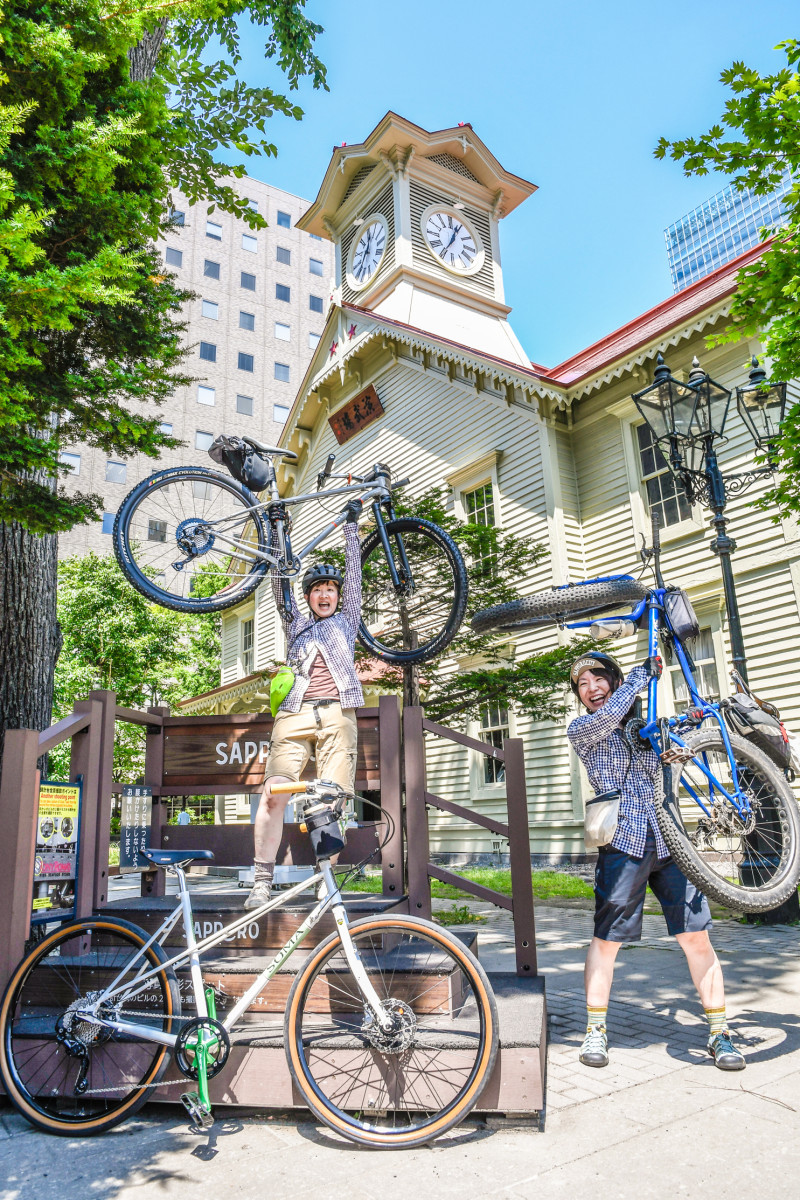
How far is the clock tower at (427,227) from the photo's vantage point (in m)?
18.0

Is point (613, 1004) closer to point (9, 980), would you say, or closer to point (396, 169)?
point (9, 980)

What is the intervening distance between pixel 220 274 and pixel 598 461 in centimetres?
4254

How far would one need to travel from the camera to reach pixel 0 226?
3492 mm

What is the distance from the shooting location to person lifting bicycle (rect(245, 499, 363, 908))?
14.5ft

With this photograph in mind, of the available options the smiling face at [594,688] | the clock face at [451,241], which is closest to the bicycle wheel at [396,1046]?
the smiling face at [594,688]

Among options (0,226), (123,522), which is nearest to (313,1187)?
(123,522)

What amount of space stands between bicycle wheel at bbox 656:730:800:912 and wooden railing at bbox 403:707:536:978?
95cm

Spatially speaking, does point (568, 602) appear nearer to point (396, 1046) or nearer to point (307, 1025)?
point (396, 1046)

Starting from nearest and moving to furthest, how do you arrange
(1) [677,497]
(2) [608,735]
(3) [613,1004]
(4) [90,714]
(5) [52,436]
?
(2) [608,735], (4) [90,714], (3) [613,1004], (5) [52,436], (1) [677,497]

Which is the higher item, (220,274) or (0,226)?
(220,274)

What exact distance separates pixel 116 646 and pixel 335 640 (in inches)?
754

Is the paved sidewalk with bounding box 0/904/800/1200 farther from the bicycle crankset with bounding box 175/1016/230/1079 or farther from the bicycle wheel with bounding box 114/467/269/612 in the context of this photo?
the bicycle wheel with bounding box 114/467/269/612

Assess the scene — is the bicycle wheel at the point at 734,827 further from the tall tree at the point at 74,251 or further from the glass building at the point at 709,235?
the glass building at the point at 709,235

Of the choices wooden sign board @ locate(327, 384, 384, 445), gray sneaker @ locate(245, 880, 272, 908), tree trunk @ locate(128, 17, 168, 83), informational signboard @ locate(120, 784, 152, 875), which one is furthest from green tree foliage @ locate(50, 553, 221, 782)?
gray sneaker @ locate(245, 880, 272, 908)
